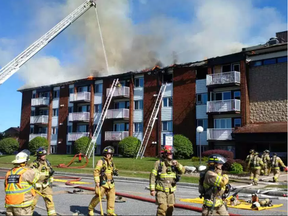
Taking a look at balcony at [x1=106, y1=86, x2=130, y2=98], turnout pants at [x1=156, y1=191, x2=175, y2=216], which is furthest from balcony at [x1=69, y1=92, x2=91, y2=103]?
turnout pants at [x1=156, y1=191, x2=175, y2=216]

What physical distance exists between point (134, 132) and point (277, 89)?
15151 mm

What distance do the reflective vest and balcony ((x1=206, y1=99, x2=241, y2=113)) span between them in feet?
77.2

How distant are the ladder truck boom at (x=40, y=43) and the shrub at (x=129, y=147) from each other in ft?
38.8

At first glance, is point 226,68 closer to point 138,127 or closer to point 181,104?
point 181,104

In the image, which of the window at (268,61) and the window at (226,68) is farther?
the window at (226,68)

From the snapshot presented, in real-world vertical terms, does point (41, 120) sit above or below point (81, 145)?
above

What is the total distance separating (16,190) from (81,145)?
3058 cm

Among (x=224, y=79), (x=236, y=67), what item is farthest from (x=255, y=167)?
(x=236, y=67)

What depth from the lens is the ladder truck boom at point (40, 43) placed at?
1051 inches

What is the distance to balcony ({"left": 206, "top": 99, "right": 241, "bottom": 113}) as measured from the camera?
27.4 metres

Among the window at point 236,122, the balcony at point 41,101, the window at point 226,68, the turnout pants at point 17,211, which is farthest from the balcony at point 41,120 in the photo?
the turnout pants at point 17,211

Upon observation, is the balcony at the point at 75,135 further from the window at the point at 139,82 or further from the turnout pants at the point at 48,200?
the turnout pants at the point at 48,200

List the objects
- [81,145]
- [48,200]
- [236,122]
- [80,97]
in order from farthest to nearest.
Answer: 1. [80,97]
2. [81,145]
3. [236,122]
4. [48,200]

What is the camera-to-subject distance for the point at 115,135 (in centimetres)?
3544
